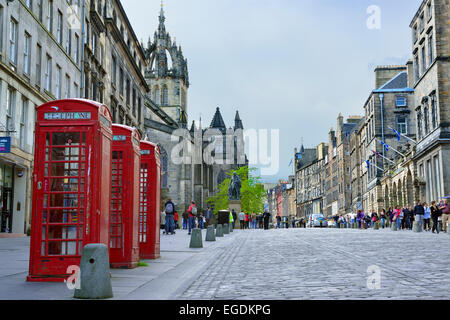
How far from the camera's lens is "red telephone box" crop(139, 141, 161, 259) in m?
12.6

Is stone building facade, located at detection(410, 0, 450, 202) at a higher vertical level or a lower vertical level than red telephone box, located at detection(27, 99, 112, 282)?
higher

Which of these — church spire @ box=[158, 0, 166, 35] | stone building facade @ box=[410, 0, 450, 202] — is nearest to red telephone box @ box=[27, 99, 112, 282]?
stone building facade @ box=[410, 0, 450, 202]

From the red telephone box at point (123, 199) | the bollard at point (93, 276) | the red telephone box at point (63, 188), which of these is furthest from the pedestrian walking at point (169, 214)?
the bollard at point (93, 276)

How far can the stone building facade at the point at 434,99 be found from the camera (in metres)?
40.7

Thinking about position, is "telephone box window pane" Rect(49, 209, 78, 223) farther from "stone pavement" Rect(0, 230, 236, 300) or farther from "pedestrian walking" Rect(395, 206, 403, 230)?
"pedestrian walking" Rect(395, 206, 403, 230)

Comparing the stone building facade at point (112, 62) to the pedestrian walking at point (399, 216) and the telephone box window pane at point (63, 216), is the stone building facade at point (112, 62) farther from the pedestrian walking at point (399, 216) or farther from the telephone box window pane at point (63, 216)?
the telephone box window pane at point (63, 216)

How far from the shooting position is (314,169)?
122688 mm

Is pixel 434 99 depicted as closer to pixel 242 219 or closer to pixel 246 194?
pixel 242 219

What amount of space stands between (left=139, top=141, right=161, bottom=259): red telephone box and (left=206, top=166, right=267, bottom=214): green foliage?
72.3m

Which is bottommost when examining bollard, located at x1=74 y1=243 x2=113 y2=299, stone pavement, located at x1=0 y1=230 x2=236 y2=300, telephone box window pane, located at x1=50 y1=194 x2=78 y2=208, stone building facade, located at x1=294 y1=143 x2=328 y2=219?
stone pavement, located at x1=0 y1=230 x2=236 y2=300

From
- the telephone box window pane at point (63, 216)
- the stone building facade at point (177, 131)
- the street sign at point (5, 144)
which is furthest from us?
the stone building facade at point (177, 131)

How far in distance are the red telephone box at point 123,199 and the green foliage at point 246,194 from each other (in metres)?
74.6

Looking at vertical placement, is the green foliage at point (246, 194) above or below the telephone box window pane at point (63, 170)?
above
